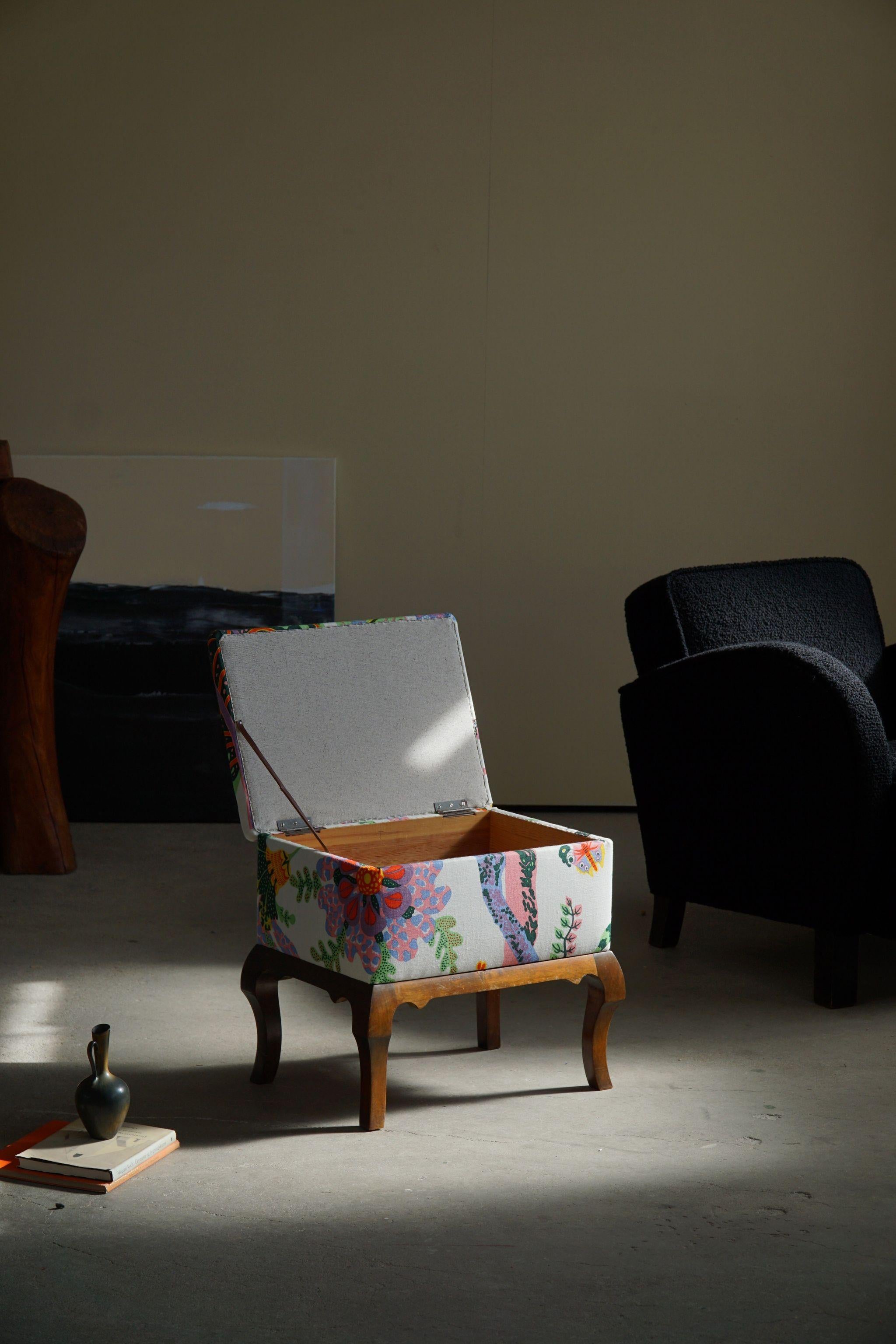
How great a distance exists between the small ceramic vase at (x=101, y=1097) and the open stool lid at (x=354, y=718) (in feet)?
1.50

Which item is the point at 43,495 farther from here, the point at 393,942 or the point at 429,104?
the point at 393,942

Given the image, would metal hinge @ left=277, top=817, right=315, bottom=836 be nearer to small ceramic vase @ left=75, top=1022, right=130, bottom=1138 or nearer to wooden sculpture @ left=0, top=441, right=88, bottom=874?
small ceramic vase @ left=75, top=1022, right=130, bottom=1138

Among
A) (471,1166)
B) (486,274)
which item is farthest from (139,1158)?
(486,274)

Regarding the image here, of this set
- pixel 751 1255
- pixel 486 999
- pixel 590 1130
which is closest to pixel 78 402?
pixel 486 999

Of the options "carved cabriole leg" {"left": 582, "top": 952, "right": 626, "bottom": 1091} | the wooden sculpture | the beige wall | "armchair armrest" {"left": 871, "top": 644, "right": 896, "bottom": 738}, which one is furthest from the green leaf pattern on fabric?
the beige wall

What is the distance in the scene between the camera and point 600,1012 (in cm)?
230

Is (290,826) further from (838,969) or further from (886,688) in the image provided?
(886,688)

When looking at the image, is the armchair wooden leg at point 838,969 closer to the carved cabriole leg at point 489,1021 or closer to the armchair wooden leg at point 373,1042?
the carved cabriole leg at point 489,1021

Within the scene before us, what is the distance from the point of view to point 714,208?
15.1 ft

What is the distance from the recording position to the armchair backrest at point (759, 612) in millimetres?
3150

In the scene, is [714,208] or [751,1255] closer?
[751,1255]

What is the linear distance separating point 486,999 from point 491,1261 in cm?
77

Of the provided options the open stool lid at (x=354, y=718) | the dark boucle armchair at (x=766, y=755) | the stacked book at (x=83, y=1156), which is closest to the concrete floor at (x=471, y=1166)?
the stacked book at (x=83, y=1156)

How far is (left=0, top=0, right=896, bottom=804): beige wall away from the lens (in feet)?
14.8
